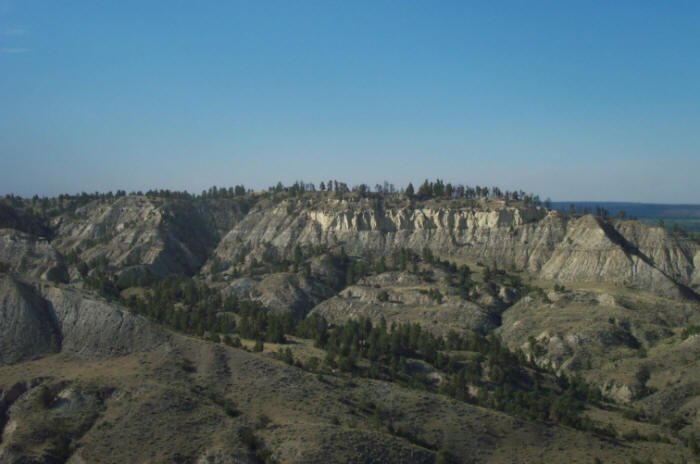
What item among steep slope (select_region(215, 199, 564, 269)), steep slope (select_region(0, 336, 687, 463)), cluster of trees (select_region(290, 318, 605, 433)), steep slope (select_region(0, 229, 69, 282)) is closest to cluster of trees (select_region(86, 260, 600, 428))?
cluster of trees (select_region(290, 318, 605, 433))

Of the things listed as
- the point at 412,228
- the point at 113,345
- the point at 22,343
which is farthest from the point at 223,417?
the point at 412,228

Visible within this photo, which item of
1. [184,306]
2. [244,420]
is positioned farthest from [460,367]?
[184,306]

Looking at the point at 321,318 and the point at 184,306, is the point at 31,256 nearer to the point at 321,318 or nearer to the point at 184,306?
the point at 184,306

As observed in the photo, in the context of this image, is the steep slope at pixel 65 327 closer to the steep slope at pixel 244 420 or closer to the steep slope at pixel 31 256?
the steep slope at pixel 244 420

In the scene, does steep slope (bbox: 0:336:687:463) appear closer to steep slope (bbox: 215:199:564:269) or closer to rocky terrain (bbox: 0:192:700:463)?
rocky terrain (bbox: 0:192:700:463)

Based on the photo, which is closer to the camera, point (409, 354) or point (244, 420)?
point (244, 420)

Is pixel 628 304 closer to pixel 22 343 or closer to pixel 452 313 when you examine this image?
pixel 452 313

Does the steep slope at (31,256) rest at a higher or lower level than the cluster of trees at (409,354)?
higher

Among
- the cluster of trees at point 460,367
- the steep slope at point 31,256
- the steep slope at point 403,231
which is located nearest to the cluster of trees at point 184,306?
the cluster of trees at point 460,367
